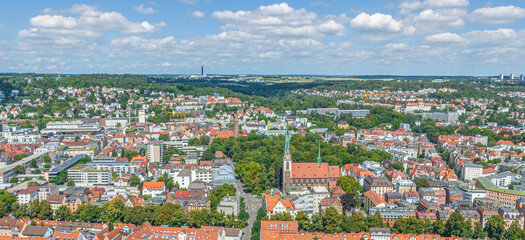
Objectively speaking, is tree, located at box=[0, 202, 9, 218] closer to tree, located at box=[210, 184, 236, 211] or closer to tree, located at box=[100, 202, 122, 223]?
tree, located at box=[100, 202, 122, 223]

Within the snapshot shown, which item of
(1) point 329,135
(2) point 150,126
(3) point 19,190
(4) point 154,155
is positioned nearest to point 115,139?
(2) point 150,126

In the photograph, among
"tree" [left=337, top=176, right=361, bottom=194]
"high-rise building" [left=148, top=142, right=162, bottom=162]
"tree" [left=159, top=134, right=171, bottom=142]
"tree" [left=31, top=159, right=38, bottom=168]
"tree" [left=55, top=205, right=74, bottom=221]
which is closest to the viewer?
"tree" [left=55, top=205, right=74, bottom=221]

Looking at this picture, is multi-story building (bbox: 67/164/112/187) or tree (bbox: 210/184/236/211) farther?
multi-story building (bbox: 67/164/112/187)

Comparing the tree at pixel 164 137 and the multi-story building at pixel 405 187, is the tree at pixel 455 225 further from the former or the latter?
the tree at pixel 164 137

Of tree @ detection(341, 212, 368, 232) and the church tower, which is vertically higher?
the church tower


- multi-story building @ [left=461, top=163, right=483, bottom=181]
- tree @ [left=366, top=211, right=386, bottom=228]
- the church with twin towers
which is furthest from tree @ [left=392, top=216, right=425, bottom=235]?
multi-story building @ [left=461, top=163, right=483, bottom=181]

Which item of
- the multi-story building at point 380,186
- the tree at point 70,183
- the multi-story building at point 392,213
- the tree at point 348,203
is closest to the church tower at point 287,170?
the tree at point 348,203
